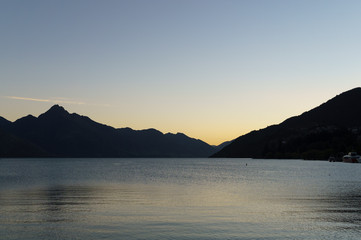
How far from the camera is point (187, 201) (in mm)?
66500

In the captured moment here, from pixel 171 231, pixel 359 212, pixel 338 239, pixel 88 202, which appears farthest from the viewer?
pixel 88 202

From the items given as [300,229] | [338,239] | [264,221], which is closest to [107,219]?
[264,221]

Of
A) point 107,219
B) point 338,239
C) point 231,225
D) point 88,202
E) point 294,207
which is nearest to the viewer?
point 338,239

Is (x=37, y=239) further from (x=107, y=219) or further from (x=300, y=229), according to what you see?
(x=300, y=229)

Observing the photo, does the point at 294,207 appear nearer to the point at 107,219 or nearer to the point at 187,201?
the point at 187,201

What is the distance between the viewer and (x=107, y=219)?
152 ft

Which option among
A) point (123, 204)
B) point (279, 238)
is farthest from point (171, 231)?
point (123, 204)

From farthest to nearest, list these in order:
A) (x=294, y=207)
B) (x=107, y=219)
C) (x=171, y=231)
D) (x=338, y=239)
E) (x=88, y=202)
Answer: (x=88, y=202) < (x=294, y=207) < (x=107, y=219) < (x=171, y=231) < (x=338, y=239)

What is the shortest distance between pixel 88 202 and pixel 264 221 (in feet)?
99.9

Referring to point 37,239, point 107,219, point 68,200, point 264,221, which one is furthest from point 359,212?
point 68,200

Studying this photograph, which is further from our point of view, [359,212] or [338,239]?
[359,212]

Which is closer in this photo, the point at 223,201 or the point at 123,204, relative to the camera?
the point at 123,204

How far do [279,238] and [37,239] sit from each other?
21.6 meters

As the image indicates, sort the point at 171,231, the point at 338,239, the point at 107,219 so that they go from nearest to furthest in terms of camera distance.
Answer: the point at 338,239, the point at 171,231, the point at 107,219
